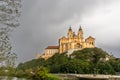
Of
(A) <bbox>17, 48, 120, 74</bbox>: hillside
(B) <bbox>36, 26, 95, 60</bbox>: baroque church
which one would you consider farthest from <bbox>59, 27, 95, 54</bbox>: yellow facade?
(A) <bbox>17, 48, 120, 74</bbox>: hillside

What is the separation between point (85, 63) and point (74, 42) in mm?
30573

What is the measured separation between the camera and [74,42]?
130750 mm

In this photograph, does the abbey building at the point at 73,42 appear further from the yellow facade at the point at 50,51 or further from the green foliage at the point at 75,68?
the green foliage at the point at 75,68

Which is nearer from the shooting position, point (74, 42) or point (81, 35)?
point (74, 42)

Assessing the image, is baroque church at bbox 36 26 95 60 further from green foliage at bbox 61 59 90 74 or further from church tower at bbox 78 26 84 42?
green foliage at bbox 61 59 90 74

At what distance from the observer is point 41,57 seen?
477 ft

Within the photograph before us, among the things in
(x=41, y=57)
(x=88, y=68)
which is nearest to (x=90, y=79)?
(x=88, y=68)

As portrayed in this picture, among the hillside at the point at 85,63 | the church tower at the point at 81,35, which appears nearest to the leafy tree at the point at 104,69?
the hillside at the point at 85,63

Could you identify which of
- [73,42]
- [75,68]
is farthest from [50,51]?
[75,68]

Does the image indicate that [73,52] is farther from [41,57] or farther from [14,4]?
[14,4]

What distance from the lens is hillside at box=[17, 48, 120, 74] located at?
309 feet

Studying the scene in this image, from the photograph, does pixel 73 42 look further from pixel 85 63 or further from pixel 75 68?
pixel 75 68

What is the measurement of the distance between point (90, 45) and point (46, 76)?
67022mm

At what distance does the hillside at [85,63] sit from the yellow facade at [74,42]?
4.28 metres
